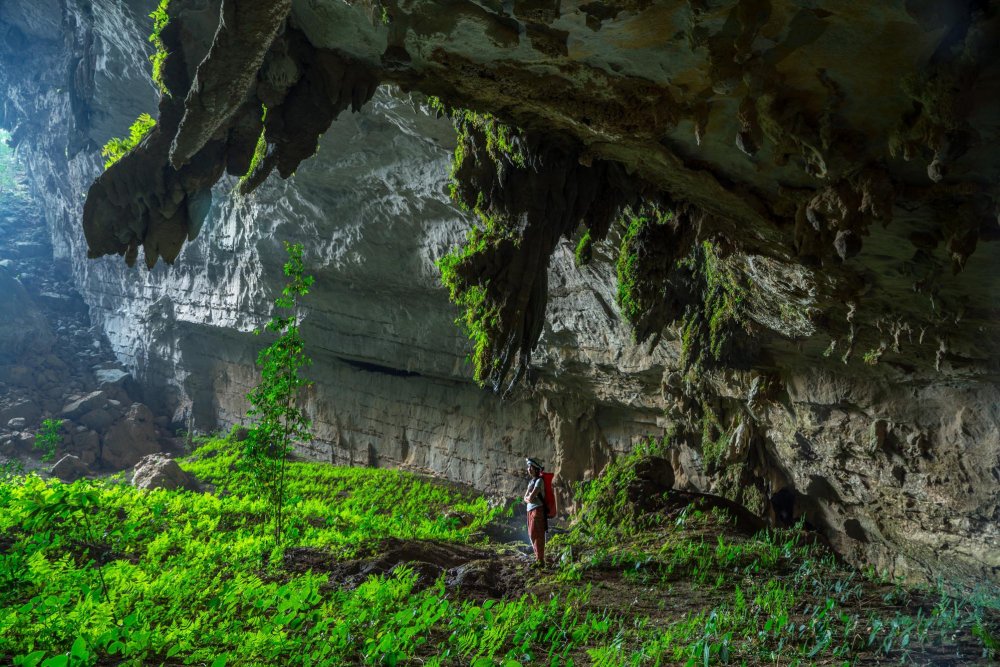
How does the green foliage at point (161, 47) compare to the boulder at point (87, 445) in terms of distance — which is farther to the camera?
the boulder at point (87, 445)

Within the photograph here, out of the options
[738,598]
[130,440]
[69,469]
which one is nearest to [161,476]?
[69,469]

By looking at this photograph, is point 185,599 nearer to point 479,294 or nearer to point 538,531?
point 479,294

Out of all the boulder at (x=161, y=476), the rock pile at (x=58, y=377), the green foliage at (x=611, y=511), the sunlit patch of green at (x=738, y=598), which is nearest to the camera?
the sunlit patch of green at (x=738, y=598)

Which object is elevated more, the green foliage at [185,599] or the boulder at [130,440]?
the green foliage at [185,599]

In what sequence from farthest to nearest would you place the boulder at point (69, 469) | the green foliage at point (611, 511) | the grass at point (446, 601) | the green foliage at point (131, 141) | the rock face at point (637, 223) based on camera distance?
the boulder at point (69, 469)
the green foliage at point (611, 511)
the green foliage at point (131, 141)
the grass at point (446, 601)
the rock face at point (637, 223)

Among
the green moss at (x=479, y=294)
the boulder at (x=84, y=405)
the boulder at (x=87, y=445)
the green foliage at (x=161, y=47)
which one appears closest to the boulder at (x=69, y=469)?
the boulder at (x=87, y=445)

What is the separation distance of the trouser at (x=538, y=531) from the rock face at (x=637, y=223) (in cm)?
213

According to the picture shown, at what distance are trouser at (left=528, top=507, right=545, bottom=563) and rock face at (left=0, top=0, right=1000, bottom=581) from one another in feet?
6.99

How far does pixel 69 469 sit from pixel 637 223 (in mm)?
17324

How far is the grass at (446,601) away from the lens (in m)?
4.20

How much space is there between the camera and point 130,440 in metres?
20.0

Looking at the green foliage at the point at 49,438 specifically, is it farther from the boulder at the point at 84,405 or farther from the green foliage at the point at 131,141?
the green foliage at the point at 131,141

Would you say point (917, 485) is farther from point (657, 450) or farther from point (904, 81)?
point (904, 81)

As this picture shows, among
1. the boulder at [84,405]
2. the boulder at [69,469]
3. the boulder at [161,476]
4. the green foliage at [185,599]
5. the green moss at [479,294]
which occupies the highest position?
the green moss at [479,294]
